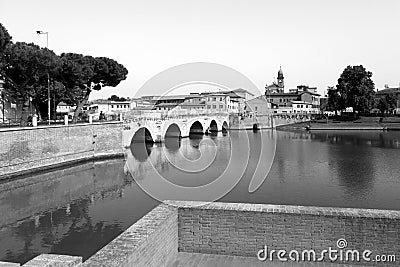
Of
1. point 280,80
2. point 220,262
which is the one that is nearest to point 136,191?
point 220,262

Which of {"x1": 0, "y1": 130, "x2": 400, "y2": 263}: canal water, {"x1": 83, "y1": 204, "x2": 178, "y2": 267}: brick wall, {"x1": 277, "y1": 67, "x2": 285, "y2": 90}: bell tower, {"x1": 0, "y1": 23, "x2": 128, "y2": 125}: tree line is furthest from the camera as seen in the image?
{"x1": 277, "y1": 67, "x2": 285, "y2": 90}: bell tower

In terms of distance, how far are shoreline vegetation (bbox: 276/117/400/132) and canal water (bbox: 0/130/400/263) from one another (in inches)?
1507

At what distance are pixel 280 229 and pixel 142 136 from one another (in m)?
37.8

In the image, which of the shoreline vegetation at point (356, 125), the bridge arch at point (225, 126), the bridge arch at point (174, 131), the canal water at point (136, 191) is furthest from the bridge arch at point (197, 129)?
the canal water at point (136, 191)

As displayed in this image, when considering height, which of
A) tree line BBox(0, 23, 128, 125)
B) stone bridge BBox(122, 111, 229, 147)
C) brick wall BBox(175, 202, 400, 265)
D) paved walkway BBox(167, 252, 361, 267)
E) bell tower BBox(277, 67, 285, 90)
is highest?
bell tower BBox(277, 67, 285, 90)

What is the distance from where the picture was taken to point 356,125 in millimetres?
68438

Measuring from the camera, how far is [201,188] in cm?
1992

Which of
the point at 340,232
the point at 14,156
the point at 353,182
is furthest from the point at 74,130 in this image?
the point at 340,232

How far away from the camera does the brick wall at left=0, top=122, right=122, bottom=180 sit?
22641 millimetres

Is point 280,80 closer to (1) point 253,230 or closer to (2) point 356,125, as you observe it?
(2) point 356,125

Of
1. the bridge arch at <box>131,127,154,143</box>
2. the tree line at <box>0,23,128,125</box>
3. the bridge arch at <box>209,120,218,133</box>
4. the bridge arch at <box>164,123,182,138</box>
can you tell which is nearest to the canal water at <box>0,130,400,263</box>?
the tree line at <box>0,23,128,125</box>

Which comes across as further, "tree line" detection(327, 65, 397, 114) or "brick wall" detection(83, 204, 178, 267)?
"tree line" detection(327, 65, 397, 114)

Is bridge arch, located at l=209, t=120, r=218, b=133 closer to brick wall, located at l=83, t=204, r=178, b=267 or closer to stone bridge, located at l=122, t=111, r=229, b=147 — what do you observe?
stone bridge, located at l=122, t=111, r=229, b=147

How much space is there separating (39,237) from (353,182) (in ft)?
54.1
